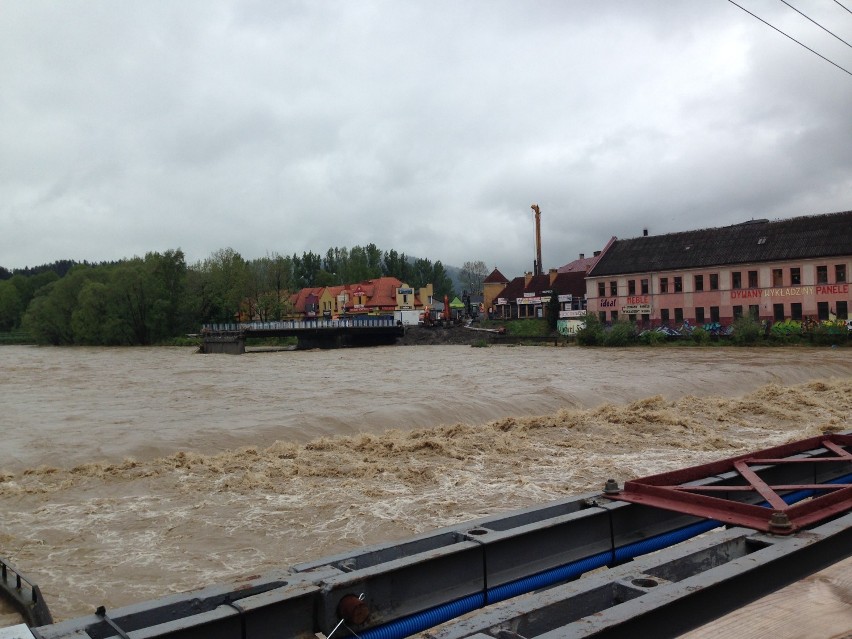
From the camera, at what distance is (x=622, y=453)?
15.3m

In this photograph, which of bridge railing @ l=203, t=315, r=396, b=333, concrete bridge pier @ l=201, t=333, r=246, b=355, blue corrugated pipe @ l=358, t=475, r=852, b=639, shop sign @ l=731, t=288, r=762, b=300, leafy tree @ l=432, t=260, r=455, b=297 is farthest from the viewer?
leafy tree @ l=432, t=260, r=455, b=297

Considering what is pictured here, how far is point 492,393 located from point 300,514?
1576cm

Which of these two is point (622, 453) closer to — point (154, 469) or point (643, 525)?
point (154, 469)

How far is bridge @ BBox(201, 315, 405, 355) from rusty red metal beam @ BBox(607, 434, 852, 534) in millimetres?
77172

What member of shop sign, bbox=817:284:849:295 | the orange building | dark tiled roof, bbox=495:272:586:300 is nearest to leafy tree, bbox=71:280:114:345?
the orange building

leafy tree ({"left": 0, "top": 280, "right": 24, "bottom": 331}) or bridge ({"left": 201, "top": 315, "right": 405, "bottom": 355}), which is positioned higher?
leafy tree ({"left": 0, "top": 280, "right": 24, "bottom": 331})

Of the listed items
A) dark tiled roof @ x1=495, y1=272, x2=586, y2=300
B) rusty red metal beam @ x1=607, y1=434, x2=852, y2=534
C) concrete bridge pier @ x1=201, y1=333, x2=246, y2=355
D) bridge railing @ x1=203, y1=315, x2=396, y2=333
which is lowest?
concrete bridge pier @ x1=201, y1=333, x2=246, y2=355

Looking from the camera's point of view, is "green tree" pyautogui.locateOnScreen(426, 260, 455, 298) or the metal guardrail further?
"green tree" pyautogui.locateOnScreen(426, 260, 455, 298)

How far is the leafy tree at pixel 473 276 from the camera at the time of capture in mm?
177875

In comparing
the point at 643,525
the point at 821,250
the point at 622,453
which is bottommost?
the point at 622,453

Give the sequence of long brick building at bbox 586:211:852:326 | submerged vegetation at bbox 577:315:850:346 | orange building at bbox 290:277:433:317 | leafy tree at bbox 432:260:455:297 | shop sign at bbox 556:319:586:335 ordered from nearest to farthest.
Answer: submerged vegetation at bbox 577:315:850:346, long brick building at bbox 586:211:852:326, shop sign at bbox 556:319:586:335, orange building at bbox 290:277:433:317, leafy tree at bbox 432:260:455:297

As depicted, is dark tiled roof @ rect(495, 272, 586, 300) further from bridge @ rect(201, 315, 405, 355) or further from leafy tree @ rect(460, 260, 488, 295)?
leafy tree @ rect(460, 260, 488, 295)

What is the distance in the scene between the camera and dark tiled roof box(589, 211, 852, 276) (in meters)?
60.2

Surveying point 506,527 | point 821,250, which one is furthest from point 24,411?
point 821,250
